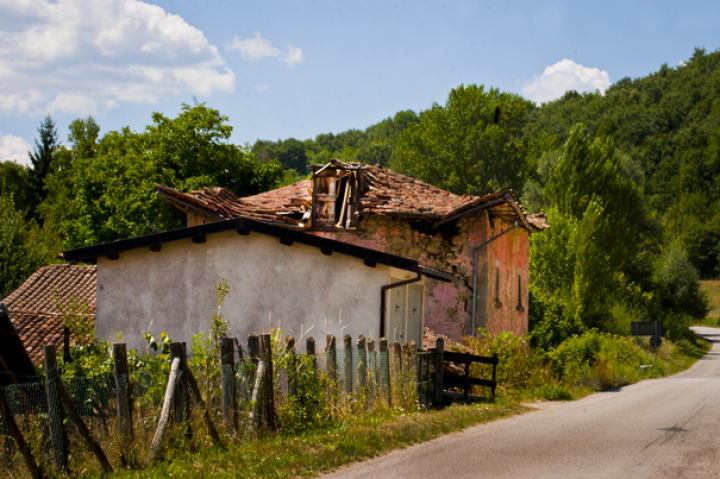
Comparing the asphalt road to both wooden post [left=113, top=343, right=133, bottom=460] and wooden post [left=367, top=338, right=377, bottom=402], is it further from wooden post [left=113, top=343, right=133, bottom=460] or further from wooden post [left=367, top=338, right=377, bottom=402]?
wooden post [left=113, top=343, right=133, bottom=460]

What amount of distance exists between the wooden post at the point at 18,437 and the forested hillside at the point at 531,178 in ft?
71.4

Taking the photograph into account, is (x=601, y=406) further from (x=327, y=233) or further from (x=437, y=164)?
(x=437, y=164)

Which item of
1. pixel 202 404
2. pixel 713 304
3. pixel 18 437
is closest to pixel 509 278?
pixel 202 404

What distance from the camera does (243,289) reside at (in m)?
Result: 13.4

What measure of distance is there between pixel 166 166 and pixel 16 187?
1000 inches

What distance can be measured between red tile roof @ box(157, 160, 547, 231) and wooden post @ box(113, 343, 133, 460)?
37.3ft

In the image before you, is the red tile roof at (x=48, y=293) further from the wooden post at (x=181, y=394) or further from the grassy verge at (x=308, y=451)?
the wooden post at (x=181, y=394)

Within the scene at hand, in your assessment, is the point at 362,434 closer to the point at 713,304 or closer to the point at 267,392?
the point at 267,392

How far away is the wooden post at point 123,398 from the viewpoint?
732cm

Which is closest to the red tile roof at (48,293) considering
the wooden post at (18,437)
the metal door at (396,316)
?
the metal door at (396,316)

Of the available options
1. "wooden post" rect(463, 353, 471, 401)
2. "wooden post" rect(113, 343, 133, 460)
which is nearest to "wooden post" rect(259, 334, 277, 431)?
"wooden post" rect(113, 343, 133, 460)

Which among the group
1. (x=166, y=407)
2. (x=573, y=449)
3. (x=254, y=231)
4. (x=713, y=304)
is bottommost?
(x=713, y=304)

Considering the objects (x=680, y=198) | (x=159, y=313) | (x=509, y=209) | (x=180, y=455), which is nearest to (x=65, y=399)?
(x=180, y=455)

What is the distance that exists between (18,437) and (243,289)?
7072 millimetres
